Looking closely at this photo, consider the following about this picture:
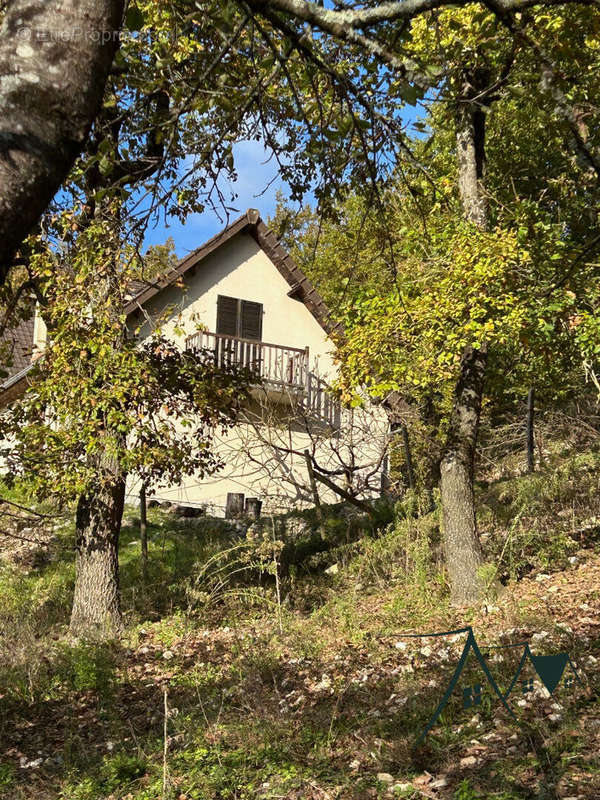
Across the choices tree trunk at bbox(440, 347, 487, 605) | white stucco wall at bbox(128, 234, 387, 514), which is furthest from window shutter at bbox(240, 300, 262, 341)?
tree trunk at bbox(440, 347, 487, 605)

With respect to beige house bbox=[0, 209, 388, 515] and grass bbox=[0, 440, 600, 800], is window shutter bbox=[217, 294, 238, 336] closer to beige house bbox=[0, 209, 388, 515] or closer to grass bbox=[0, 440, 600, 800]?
beige house bbox=[0, 209, 388, 515]

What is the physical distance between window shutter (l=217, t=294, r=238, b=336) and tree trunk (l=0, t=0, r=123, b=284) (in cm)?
1747

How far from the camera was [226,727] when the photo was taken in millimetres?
5492

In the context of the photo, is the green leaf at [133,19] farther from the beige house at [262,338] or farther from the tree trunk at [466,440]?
the beige house at [262,338]

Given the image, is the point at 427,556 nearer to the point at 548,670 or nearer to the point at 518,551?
the point at 518,551

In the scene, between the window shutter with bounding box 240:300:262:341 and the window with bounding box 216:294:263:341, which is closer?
the window with bounding box 216:294:263:341

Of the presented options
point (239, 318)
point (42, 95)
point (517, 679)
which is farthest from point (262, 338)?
point (42, 95)

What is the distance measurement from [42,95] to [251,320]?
18069mm

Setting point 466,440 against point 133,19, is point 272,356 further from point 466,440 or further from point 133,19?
point 133,19

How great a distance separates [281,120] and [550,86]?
3.48 m

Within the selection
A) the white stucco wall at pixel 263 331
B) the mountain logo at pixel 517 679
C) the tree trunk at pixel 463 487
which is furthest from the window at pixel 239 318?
the mountain logo at pixel 517 679

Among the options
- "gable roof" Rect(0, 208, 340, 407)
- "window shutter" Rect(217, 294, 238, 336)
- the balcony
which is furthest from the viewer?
"window shutter" Rect(217, 294, 238, 336)

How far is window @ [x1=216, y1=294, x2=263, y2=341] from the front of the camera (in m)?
19.7

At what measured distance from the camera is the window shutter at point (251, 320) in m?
20.0
